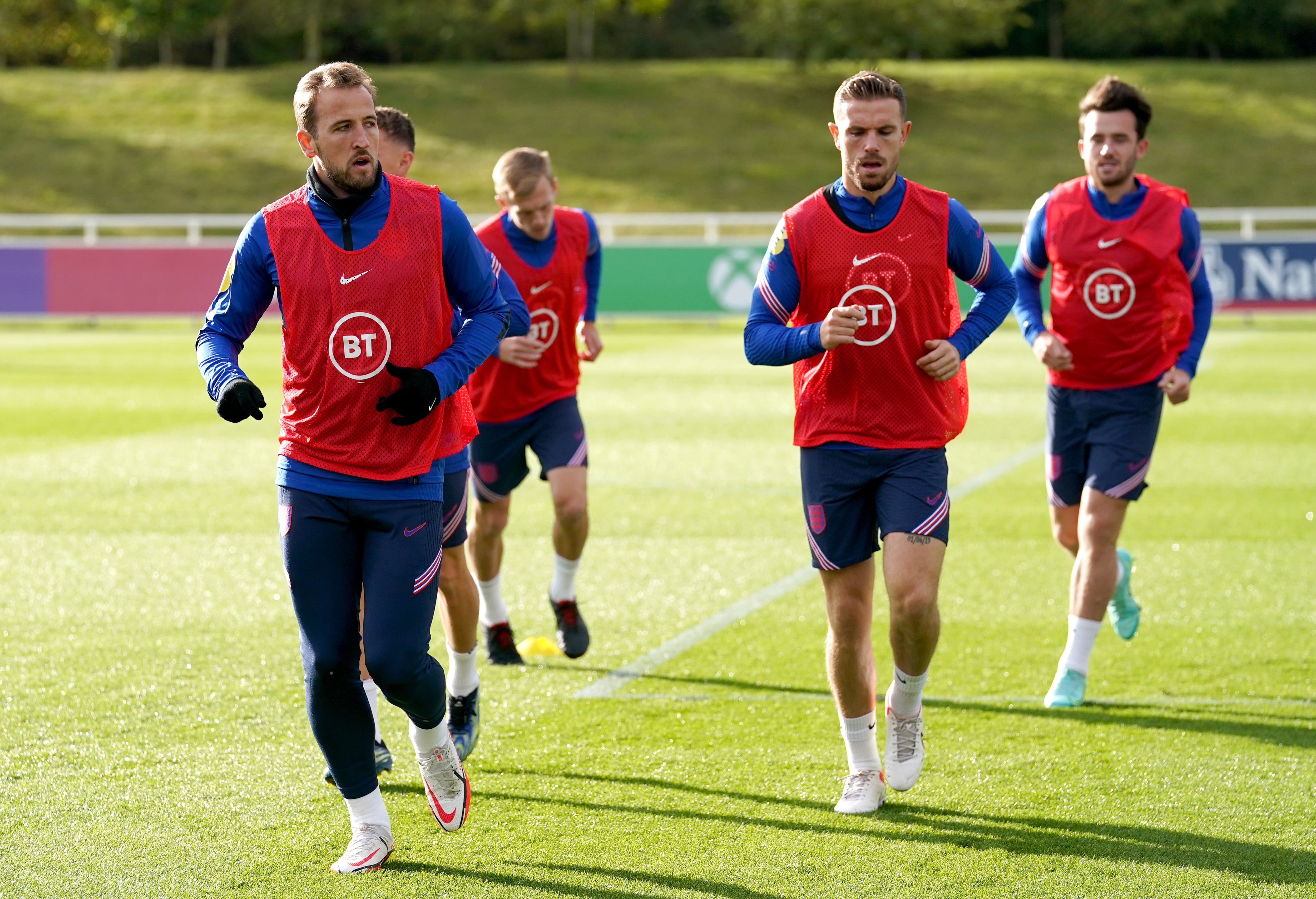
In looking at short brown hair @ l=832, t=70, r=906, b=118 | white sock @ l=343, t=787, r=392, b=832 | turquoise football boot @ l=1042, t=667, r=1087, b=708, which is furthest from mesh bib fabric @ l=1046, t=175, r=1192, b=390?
white sock @ l=343, t=787, r=392, b=832

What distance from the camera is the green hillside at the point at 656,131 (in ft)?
140

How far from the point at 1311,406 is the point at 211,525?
1069cm

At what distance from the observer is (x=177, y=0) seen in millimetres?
54688

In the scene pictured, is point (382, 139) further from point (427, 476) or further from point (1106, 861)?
point (1106, 861)

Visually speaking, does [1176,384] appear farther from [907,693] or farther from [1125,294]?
[907,693]

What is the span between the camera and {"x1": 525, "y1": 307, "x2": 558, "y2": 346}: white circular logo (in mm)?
6836

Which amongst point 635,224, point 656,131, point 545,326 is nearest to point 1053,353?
point 545,326

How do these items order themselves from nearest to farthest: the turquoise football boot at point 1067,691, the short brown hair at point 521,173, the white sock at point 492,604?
the turquoise football boot at point 1067,691, the short brown hair at point 521,173, the white sock at point 492,604

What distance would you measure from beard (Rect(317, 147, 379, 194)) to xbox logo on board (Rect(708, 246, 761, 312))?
1995 centimetres

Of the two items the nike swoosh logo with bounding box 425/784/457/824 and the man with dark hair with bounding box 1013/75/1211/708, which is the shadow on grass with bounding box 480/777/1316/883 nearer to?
the nike swoosh logo with bounding box 425/784/457/824

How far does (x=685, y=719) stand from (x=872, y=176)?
7.16ft

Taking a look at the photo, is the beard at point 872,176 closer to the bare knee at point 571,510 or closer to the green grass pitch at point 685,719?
the green grass pitch at point 685,719

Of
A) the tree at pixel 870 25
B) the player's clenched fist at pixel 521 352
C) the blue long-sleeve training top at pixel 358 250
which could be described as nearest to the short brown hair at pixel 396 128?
the player's clenched fist at pixel 521 352

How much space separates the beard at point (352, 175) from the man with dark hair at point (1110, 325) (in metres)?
2.86
